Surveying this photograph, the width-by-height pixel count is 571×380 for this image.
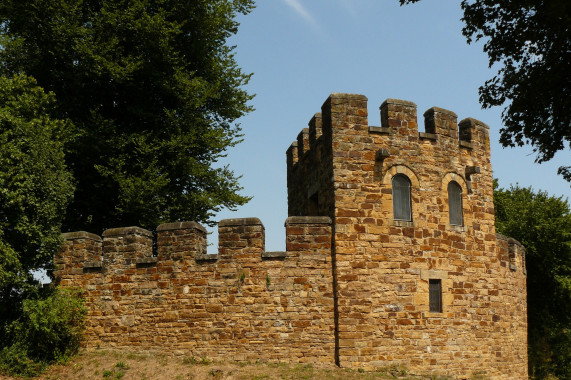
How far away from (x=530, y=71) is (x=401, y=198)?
167 inches

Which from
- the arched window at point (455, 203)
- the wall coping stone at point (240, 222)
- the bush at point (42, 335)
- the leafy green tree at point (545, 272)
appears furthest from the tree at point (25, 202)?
the leafy green tree at point (545, 272)

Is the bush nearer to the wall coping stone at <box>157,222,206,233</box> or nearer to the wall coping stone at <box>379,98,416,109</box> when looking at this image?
the wall coping stone at <box>157,222,206,233</box>

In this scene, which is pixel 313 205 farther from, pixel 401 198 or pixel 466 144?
pixel 466 144

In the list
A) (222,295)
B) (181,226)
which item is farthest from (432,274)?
(181,226)

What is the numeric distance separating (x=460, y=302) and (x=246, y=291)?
5.38 meters

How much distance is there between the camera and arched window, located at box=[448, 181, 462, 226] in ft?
54.2

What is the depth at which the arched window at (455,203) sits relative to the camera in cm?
1653

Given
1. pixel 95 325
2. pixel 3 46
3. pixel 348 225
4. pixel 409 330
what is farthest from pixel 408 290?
pixel 3 46

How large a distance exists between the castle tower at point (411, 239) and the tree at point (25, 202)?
21.7 ft

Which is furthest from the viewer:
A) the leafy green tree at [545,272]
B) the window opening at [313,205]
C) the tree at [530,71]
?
the leafy green tree at [545,272]

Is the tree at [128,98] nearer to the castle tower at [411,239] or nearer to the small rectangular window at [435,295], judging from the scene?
the castle tower at [411,239]

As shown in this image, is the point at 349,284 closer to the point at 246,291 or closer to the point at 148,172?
the point at 246,291

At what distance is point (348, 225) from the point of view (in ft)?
49.7

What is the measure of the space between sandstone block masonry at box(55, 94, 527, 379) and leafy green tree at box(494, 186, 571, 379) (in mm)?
12021
